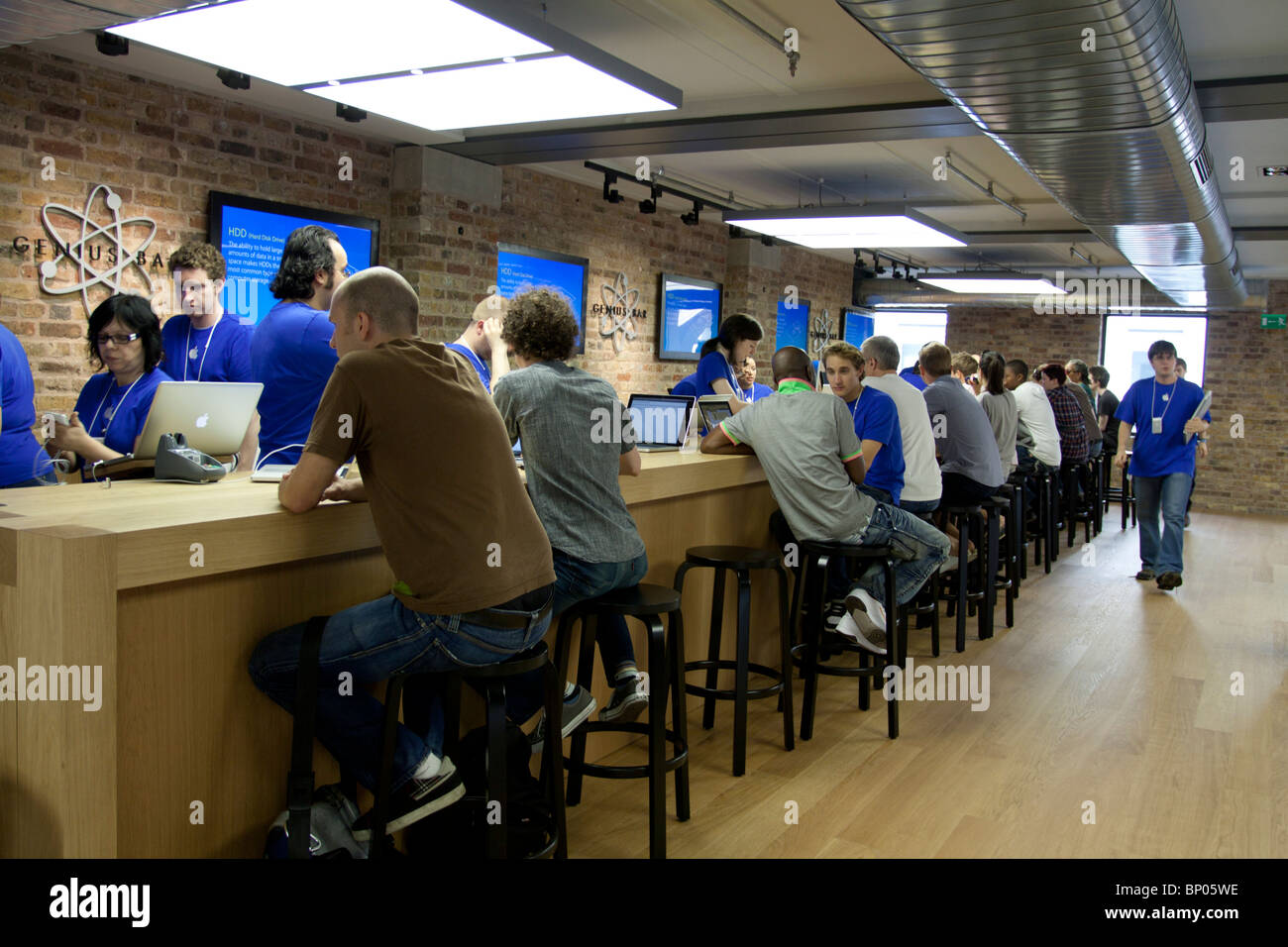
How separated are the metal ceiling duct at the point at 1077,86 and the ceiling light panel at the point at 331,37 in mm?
1450

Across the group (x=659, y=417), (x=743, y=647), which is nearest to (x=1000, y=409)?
(x=659, y=417)

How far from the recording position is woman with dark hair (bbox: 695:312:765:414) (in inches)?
222

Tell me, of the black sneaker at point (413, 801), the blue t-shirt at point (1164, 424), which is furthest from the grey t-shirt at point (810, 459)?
the blue t-shirt at point (1164, 424)

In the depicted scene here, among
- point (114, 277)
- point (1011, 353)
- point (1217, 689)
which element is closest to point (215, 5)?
point (114, 277)

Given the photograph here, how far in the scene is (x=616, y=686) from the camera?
9.86 feet

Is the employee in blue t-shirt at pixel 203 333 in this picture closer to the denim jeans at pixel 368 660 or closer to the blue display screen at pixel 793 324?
the denim jeans at pixel 368 660

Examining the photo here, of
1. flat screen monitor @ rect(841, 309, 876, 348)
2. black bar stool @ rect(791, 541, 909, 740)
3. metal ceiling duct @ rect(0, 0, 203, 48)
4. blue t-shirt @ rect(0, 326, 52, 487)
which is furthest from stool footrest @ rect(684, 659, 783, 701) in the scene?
flat screen monitor @ rect(841, 309, 876, 348)

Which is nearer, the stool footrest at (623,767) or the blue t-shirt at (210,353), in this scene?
the stool footrest at (623,767)

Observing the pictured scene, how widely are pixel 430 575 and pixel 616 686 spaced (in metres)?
1.09

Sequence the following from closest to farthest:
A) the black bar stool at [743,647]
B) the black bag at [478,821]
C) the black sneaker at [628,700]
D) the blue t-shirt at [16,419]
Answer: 1. the black bag at [478,821]
2. the black sneaker at [628,700]
3. the blue t-shirt at [16,419]
4. the black bar stool at [743,647]

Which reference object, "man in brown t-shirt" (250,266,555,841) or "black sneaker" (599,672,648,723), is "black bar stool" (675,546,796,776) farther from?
"man in brown t-shirt" (250,266,555,841)

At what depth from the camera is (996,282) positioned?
1127 centimetres

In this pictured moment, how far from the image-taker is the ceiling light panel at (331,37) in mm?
3418
